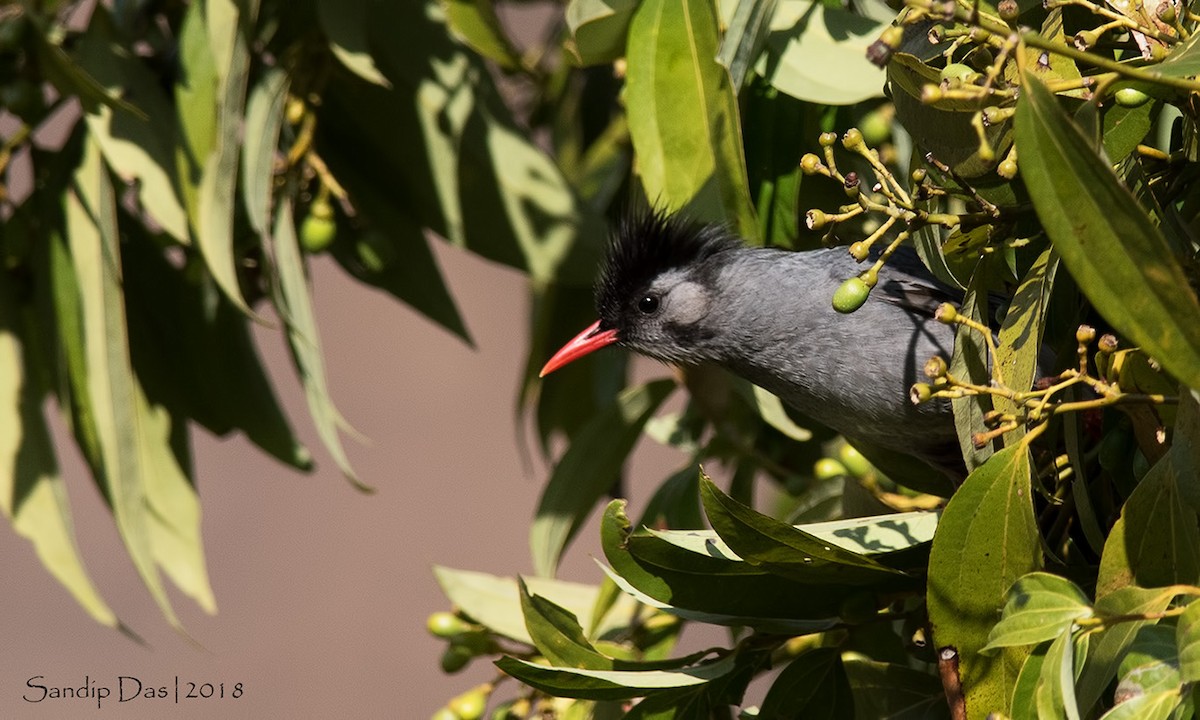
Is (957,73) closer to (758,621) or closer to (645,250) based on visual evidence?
(758,621)

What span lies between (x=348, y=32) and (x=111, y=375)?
80cm

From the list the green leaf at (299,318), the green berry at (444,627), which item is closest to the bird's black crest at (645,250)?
the green leaf at (299,318)

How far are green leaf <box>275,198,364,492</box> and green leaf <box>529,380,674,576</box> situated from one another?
40 cm

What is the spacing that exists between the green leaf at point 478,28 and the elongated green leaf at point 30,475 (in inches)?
43.9

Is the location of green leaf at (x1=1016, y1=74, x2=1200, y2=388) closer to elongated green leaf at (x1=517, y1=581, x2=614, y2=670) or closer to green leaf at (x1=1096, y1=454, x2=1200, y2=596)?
green leaf at (x1=1096, y1=454, x2=1200, y2=596)

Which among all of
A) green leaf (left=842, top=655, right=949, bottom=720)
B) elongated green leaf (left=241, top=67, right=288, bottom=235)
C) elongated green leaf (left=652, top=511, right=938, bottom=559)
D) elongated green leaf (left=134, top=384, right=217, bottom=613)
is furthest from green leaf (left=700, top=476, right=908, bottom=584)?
elongated green leaf (left=134, top=384, right=217, bottom=613)

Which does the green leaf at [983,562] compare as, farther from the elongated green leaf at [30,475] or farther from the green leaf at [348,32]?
the elongated green leaf at [30,475]

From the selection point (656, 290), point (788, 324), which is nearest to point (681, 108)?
point (788, 324)

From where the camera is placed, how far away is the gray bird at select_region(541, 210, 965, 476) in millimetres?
2342

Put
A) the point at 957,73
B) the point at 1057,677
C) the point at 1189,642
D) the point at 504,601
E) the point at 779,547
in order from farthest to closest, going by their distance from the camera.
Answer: the point at 504,601, the point at 779,547, the point at 957,73, the point at 1057,677, the point at 1189,642

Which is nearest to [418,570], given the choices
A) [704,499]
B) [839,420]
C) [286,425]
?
[286,425]

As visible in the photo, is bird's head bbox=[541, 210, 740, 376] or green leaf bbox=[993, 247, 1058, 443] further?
bird's head bbox=[541, 210, 740, 376]

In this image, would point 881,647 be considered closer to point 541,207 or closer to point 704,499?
point 704,499

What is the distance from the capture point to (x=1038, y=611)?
1.42 m
